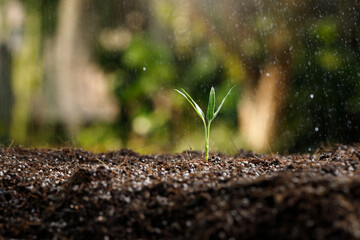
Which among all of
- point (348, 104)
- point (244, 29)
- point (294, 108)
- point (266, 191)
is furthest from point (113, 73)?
point (266, 191)

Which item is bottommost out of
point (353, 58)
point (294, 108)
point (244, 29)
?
point (294, 108)

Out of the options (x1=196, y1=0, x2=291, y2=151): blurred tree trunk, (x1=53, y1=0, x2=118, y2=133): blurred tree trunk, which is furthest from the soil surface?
(x1=53, y1=0, x2=118, y2=133): blurred tree trunk

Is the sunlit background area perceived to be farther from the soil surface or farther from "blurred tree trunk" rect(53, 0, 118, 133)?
the soil surface

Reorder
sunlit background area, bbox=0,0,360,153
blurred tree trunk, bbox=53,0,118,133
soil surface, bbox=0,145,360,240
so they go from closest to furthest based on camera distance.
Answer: soil surface, bbox=0,145,360,240 → sunlit background area, bbox=0,0,360,153 → blurred tree trunk, bbox=53,0,118,133

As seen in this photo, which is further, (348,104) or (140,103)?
(140,103)

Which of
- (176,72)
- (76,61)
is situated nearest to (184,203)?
(176,72)

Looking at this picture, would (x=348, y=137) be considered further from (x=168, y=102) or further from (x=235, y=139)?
(x=168, y=102)
